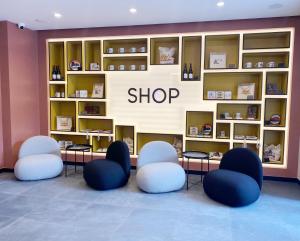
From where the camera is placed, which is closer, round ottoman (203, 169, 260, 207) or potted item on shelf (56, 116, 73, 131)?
round ottoman (203, 169, 260, 207)

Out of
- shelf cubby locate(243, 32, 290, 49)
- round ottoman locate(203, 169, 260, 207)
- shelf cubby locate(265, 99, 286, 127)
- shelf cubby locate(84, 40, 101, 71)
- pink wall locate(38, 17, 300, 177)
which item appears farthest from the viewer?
shelf cubby locate(84, 40, 101, 71)

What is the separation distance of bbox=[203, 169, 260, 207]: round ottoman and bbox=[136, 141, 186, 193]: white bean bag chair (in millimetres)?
525

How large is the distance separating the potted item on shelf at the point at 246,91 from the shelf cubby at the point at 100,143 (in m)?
2.72

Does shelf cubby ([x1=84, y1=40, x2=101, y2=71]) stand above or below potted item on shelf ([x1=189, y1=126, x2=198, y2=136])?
above

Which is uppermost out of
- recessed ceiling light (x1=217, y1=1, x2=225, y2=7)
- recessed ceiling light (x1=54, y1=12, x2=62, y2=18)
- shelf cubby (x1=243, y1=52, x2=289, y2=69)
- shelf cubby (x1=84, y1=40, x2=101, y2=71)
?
recessed ceiling light (x1=54, y1=12, x2=62, y2=18)

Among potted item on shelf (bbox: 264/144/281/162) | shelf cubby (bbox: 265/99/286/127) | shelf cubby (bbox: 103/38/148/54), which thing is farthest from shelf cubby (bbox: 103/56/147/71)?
potted item on shelf (bbox: 264/144/281/162)

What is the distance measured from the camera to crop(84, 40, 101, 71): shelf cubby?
545cm

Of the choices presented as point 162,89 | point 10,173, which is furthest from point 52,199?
point 162,89

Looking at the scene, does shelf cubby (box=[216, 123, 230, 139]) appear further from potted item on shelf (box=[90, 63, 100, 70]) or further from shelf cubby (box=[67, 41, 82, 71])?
shelf cubby (box=[67, 41, 82, 71])

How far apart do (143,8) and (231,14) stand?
1452 mm

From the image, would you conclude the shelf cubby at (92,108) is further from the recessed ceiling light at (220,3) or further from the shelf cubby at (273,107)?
the shelf cubby at (273,107)

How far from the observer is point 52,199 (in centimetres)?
385

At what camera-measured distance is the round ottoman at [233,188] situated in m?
3.52

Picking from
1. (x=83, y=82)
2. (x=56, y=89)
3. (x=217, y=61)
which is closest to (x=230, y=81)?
(x=217, y=61)
